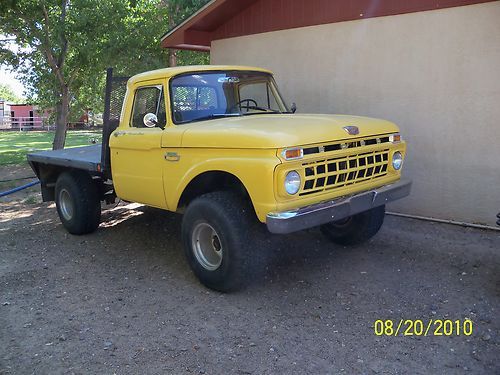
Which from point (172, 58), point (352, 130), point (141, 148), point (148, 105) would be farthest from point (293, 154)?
point (172, 58)

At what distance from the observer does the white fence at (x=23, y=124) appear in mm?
42138

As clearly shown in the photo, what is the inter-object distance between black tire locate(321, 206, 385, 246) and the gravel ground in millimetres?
127

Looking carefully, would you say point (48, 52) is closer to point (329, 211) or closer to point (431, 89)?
point (431, 89)

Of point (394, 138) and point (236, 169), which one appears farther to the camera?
point (394, 138)

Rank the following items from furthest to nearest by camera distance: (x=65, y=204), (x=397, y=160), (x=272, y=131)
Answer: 1. (x=65, y=204)
2. (x=397, y=160)
3. (x=272, y=131)

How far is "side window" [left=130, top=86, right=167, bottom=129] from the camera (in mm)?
4969

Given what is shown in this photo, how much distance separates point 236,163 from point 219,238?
0.70 m

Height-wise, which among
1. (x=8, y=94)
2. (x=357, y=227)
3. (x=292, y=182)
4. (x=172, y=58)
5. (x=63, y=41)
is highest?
(x=8, y=94)

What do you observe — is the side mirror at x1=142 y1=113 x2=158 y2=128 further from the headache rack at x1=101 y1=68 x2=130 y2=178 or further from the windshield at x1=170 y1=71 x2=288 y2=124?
the headache rack at x1=101 y1=68 x2=130 y2=178

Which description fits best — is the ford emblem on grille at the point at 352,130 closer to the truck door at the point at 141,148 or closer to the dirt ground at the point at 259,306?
the dirt ground at the point at 259,306

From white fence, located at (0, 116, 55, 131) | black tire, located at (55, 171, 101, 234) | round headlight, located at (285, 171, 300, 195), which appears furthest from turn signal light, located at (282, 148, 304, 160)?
white fence, located at (0, 116, 55, 131)

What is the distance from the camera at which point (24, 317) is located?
4.16 metres

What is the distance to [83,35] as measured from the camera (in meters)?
11.6
